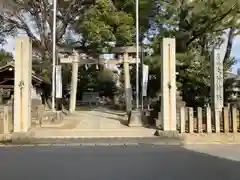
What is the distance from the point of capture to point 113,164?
32.6 feet

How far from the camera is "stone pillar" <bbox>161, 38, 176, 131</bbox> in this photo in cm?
1675

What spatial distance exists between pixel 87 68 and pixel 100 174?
38149mm

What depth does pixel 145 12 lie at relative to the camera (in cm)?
2836

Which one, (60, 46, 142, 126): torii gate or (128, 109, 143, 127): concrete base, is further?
(60, 46, 142, 126): torii gate

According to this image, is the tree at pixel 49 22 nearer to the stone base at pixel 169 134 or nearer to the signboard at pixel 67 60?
the signboard at pixel 67 60

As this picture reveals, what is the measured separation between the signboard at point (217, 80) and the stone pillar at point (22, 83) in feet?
28.5

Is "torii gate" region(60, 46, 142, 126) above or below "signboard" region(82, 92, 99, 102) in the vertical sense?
above

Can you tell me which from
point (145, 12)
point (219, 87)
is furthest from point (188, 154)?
point (145, 12)

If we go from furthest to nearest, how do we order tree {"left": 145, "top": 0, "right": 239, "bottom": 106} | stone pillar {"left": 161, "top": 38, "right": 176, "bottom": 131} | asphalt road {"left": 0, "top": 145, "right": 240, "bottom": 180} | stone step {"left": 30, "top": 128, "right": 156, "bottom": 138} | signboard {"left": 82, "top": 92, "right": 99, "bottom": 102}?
1. signboard {"left": 82, "top": 92, "right": 99, "bottom": 102}
2. tree {"left": 145, "top": 0, "right": 239, "bottom": 106}
3. stone step {"left": 30, "top": 128, "right": 156, "bottom": 138}
4. stone pillar {"left": 161, "top": 38, "right": 176, "bottom": 131}
5. asphalt road {"left": 0, "top": 145, "right": 240, "bottom": 180}

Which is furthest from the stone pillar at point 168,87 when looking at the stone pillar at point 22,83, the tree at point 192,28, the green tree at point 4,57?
the green tree at point 4,57

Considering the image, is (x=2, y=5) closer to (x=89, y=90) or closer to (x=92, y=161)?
(x=89, y=90)

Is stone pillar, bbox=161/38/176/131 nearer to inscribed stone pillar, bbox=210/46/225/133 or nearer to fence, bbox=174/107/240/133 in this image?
fence, bbox=174/107/240/133

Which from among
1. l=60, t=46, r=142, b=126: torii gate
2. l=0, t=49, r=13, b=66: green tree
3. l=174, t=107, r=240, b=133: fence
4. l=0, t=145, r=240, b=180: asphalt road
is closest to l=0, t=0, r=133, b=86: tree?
l=60, t=46, r=142, b=126: torii gate

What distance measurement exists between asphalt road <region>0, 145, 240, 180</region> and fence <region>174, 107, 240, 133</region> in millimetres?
3907
